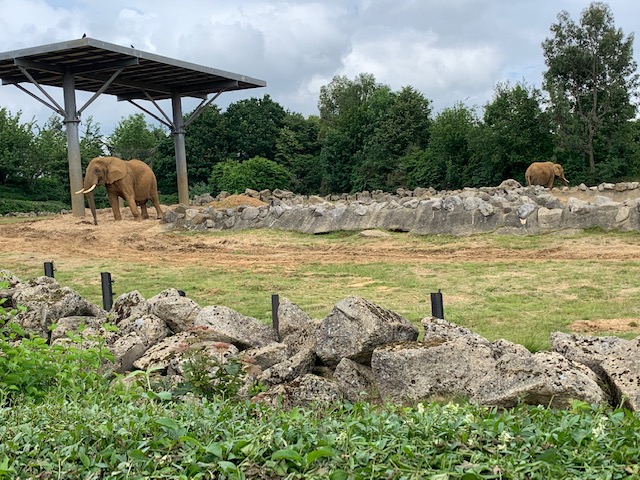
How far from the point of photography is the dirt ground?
13.2 metres

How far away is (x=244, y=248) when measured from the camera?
631 inches

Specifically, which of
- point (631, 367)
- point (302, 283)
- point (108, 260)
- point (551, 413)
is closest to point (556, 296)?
point (302, 283)

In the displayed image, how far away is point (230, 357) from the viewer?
484 centimetres

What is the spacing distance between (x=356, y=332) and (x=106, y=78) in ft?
71.9

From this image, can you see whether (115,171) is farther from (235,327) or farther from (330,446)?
(330,446)

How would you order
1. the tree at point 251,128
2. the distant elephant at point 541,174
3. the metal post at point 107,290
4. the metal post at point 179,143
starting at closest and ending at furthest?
1. the metal post at point 107,290
2. the metal post at point 179,143
3. the distant elephant at point 541,174
4. the tree at point 251,128

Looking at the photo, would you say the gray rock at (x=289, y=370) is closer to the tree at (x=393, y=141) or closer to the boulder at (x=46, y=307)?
the boulder at (x=46, y=307)

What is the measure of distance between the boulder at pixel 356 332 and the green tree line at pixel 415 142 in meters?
30.6


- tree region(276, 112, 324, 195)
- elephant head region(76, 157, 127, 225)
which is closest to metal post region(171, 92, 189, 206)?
elephant head region(76, 157, 127, 225)

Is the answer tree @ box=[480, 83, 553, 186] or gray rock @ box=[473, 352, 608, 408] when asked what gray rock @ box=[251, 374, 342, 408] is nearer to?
gray rock @ box=[473, 352, 608, 408]

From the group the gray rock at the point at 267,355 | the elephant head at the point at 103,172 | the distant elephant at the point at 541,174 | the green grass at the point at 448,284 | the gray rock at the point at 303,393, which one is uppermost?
the elephant head at the point at 103,172

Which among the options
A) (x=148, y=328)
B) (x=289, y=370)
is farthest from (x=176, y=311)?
(x=289, y=370)

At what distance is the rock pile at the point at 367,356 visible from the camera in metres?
4.21

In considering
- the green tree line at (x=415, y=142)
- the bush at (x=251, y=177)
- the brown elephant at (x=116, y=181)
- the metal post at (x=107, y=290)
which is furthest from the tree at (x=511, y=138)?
the metal post at (x=107, y=290)
